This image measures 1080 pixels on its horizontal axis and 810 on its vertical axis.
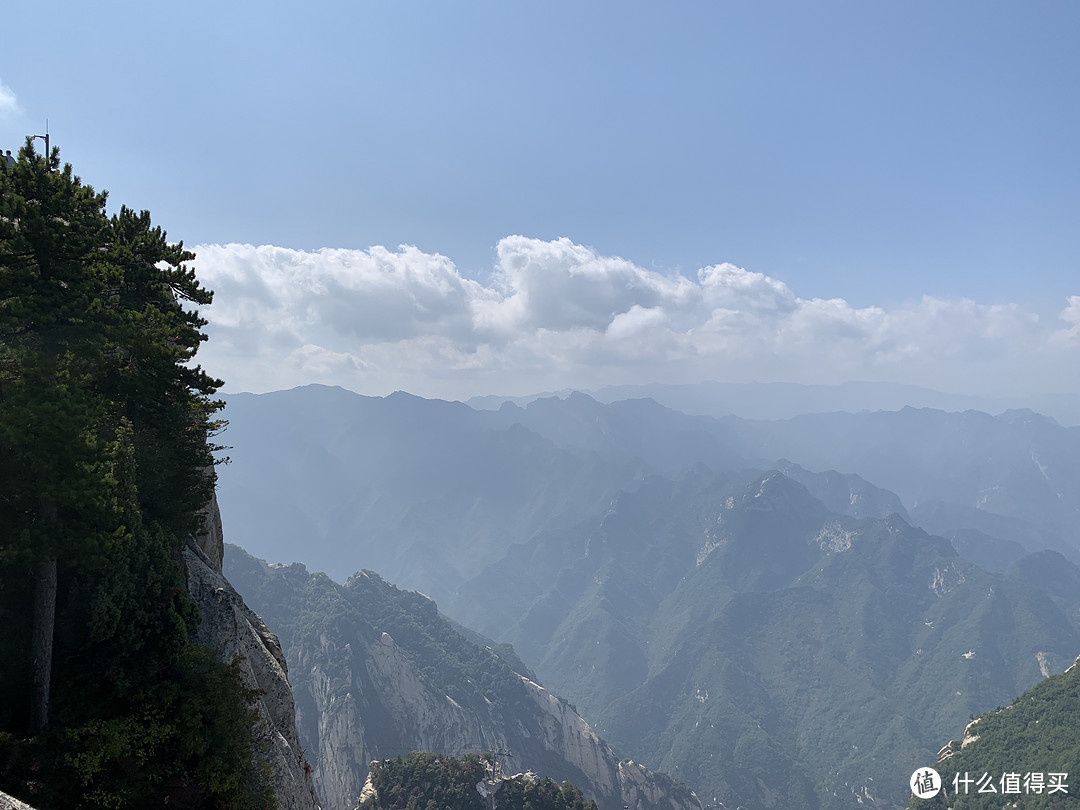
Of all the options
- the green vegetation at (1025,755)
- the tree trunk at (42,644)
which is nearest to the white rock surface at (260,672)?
the tree trunk at (42,644)

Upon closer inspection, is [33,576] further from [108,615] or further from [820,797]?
[820,797]

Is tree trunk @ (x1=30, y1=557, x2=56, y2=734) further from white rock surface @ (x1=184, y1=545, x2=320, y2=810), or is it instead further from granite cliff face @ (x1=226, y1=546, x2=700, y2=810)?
granite cliff face @ (x1=226, y1=546, x2=700, y2=810)

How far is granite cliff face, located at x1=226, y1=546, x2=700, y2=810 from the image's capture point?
11306cm

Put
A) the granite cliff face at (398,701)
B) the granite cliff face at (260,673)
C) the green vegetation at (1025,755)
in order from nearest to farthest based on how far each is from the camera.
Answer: the granite cliff face at (260,673) → the green vegetation at (1025,755) → the granite cliff face at (398,701)

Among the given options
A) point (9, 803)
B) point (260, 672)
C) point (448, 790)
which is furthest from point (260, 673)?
point (448, 790)

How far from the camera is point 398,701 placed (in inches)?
4916

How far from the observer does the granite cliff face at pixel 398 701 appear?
4451 inches

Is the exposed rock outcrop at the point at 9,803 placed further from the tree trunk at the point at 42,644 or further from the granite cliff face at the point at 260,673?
the granite cliff face at the point at 260,673

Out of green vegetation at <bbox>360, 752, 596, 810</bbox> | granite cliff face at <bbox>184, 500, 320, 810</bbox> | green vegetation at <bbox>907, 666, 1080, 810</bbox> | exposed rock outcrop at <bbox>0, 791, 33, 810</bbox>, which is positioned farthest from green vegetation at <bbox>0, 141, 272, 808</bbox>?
green vegetation at <bbox>907, 666, 1080, 810</bbox>

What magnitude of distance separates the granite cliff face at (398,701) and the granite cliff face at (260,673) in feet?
316

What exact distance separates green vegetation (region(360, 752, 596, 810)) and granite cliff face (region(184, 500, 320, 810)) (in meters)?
52.3

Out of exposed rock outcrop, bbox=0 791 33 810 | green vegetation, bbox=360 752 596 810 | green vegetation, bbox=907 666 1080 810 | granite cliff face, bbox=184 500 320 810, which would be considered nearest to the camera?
exposed rock outcrop, bbox=0 791 33 810

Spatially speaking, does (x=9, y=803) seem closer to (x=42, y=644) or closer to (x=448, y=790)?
(x=42, y=644)

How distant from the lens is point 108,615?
1836 cm
